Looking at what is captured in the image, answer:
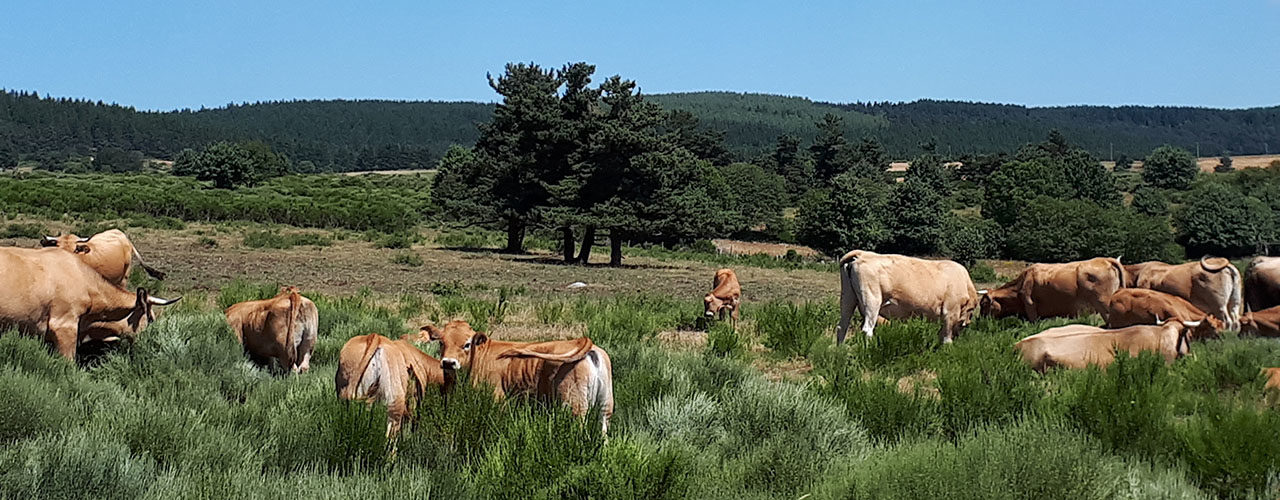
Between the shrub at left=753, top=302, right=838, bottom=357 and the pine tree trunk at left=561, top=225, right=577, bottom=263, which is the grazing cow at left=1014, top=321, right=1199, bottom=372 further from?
the pine tree trunk at left=561, top=225, right=577, bottom=263

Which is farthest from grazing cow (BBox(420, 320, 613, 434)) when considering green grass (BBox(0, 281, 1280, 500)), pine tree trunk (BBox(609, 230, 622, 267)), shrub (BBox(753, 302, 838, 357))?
pine tree trunk (BBox(609, 230, 622, 267))

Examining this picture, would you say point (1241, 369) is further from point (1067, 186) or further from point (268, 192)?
point (1067, 186)

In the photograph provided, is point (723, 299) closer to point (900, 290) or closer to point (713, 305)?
point (713, 305)

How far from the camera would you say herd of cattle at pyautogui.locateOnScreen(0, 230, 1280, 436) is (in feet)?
23.2

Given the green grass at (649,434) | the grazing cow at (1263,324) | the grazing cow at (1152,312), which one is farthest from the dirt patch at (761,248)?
the green grass at (649,434)

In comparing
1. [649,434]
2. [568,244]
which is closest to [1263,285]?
[649,434]

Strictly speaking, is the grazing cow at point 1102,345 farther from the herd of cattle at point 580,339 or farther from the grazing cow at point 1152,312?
the grazing cow at point 1152,312

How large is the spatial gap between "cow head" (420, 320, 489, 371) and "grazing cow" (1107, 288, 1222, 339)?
8.22 meters

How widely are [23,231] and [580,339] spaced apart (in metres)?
37.7

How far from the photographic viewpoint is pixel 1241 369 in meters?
9.75

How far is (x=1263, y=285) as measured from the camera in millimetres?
16219

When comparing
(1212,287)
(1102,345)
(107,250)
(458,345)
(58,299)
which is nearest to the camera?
(458,345)

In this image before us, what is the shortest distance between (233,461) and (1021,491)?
165 inches

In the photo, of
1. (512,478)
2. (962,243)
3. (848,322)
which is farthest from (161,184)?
(512,478)
